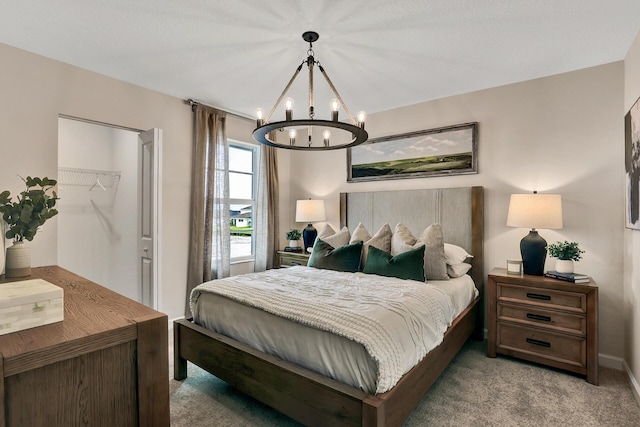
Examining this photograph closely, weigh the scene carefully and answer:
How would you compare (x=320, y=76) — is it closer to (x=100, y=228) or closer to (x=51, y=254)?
(x=51, y=254)

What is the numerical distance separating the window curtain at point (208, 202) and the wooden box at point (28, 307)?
9.18 ft

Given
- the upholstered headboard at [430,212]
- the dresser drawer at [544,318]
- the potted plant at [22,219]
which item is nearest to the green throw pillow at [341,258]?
the upholstered headboard at [430,212]

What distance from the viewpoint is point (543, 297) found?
2699 mm

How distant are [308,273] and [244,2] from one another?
220cm

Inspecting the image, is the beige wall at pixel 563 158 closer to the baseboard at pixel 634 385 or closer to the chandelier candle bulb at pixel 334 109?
the baseboard at pixel 634 385

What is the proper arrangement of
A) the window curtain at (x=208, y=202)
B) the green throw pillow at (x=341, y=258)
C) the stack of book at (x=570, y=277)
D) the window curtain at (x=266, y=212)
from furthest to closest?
the window curtain at (x=266, y=212) → the window curtain at (x=208, y=202) → the green throw pillow at (x=341, y=258) → the stack of book at (x=570, y=277)

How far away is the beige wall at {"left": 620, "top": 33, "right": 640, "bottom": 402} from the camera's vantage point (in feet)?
7.67

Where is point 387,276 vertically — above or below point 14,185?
below

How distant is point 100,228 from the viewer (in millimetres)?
3879

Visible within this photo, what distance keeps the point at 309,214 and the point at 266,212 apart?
680 mm

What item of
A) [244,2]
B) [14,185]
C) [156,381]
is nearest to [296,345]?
[156,381]

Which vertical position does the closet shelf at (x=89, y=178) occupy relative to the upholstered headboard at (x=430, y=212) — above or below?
above

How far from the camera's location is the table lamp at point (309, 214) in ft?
14.4

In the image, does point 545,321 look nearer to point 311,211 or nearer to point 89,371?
point 311,211
